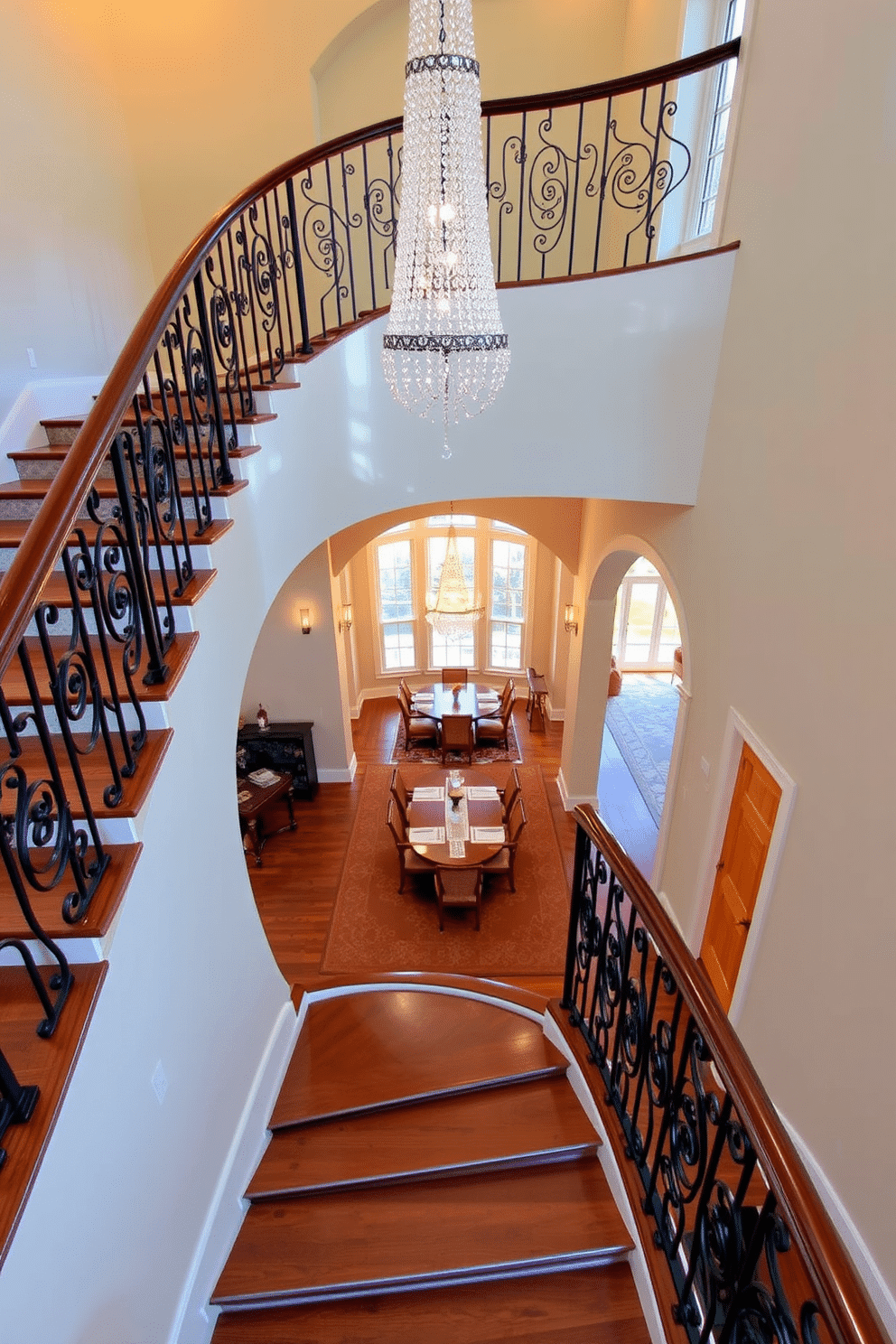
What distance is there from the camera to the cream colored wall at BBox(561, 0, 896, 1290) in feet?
7.86

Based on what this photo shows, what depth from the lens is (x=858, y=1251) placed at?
7.96ft

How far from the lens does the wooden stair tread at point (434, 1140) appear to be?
254 cm

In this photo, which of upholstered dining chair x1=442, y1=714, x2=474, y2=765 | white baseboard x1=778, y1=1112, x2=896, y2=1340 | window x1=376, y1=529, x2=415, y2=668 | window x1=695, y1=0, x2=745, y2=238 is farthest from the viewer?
window x1=376, y1=529, x2=415, y2=668

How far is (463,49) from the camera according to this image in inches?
105

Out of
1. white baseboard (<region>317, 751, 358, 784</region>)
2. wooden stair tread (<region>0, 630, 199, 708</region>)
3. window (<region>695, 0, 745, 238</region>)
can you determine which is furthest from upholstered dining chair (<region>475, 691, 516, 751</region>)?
wooden stair tread (<region>0, 630, 199, 708</region>)

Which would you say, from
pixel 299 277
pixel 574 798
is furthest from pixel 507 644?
pixel 299 277

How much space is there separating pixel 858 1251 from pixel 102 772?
313 cm

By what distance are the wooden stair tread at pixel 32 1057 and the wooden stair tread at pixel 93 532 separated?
149cm

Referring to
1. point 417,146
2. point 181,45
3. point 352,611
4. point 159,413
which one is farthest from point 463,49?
point 352,611

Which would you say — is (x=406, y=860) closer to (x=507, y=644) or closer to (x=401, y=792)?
(x=401, y=792)

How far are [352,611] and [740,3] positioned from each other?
754 cm

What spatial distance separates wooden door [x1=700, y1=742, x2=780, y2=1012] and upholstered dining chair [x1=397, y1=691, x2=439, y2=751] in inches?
218

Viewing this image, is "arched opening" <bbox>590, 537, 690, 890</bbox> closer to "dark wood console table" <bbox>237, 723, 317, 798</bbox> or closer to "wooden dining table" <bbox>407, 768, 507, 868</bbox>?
"wooden dining table" <bbox>407, 768, 507, 868</bbox>

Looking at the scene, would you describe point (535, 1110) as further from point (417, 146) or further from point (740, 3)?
point (740, 3)
